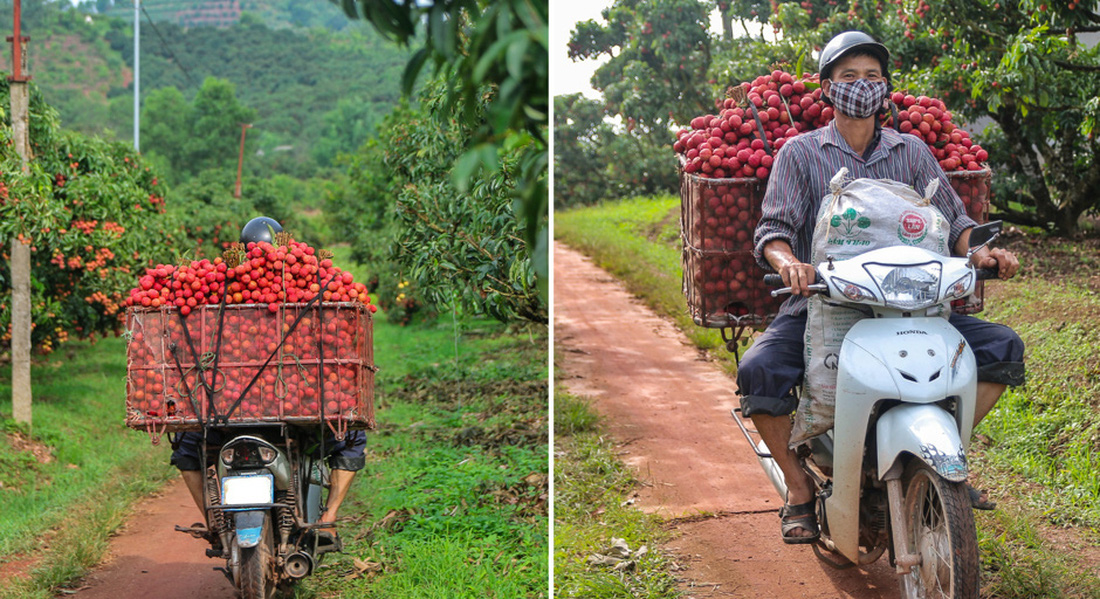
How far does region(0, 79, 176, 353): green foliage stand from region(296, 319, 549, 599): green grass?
145 inches

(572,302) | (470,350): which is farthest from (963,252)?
(470,350)

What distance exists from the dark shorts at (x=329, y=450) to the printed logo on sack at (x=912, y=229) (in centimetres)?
289

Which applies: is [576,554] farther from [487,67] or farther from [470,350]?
[470,350]

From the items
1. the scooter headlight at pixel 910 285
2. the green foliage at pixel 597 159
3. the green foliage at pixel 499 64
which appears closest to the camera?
the green foliage at pixel 499 64

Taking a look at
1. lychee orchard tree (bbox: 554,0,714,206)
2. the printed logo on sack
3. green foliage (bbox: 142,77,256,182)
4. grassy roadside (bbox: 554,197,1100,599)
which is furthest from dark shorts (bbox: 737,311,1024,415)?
green foliage (bbox: 142,77,256,182)

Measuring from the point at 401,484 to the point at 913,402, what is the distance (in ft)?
17.2

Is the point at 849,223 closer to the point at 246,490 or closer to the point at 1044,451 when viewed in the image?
the point at 246,490

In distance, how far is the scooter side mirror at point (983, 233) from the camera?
3.69 metres

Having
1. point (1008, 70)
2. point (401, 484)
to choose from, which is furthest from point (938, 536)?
point (1008, 70)

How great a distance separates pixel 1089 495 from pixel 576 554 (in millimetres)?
2645

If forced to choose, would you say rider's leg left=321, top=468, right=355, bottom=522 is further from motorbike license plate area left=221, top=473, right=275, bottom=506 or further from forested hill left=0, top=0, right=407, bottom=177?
forested hill left=0, top=0, right=407, bottom=177

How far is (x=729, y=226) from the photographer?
Answer: 15.3 feet

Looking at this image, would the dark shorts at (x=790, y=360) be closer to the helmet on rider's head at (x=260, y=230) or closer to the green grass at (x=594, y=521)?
the green grass at (x=594, y=521)

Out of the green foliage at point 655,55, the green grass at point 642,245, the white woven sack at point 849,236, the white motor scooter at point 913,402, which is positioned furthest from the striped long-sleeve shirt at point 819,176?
the green foliage at point 655,55
